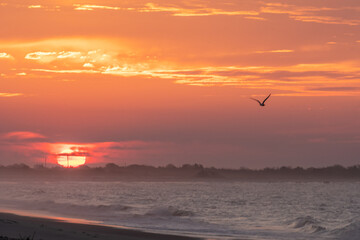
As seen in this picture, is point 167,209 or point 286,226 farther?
point 167,209

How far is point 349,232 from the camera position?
37156 millimetres

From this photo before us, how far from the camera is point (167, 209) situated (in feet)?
174

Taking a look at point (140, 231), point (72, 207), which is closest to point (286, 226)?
point (140, 231)

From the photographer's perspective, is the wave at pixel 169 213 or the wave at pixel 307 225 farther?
the wave at pixel 169 213

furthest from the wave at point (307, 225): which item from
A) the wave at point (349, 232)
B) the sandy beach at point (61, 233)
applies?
the sandy beach at point (61, 233)

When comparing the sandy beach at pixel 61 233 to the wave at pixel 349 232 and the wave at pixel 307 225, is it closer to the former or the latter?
the wave at pixel 349 232

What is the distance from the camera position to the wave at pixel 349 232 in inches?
1419

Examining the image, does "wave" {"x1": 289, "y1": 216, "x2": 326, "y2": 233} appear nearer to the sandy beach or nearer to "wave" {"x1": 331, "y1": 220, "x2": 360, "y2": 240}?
"wave" {"x1": 331, "y1": 220, "x2": 360, "y2": 240}

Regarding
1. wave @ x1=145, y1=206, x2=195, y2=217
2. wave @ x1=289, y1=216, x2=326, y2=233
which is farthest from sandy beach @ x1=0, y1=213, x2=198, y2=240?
wave @ x1=145, y1=206, x2=195, y2=217

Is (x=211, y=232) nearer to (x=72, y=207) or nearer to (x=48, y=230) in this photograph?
(x=48, y=230)

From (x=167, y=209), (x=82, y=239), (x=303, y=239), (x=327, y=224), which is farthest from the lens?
(x=167, y=209)

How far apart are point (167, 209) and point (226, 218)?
7.41 m

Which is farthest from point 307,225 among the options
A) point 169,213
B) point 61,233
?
point 61,233

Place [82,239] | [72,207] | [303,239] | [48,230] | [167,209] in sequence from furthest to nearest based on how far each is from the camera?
[72,207]
[167,209]
[303,239]
[48,230]
[82,239]
